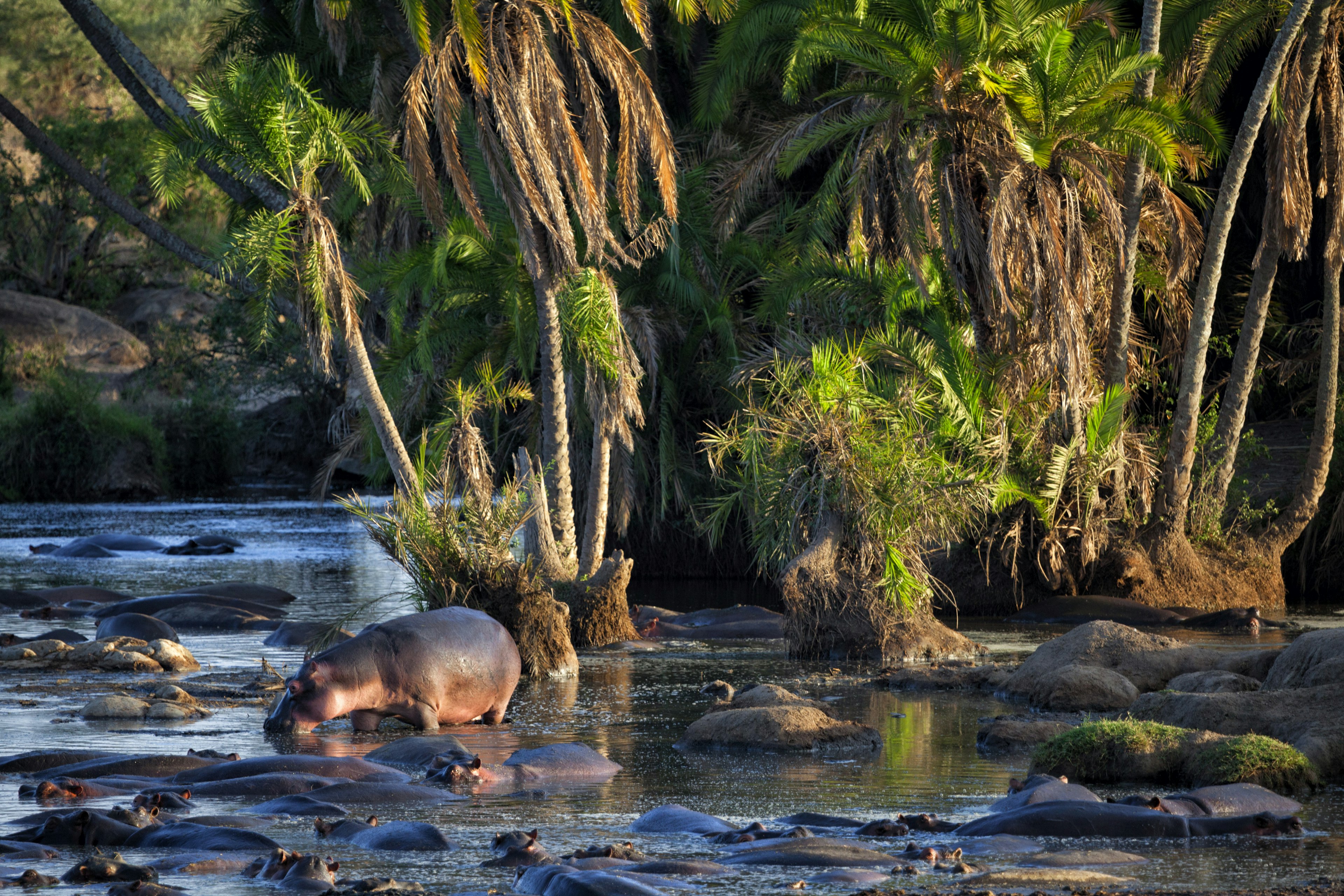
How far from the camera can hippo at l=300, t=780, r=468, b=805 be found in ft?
29.4

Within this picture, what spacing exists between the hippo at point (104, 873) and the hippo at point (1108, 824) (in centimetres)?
409

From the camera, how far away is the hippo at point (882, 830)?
823 centimetres

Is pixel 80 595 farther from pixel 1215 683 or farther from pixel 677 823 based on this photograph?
pixel 1215 683

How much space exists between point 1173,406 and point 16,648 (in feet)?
58.3

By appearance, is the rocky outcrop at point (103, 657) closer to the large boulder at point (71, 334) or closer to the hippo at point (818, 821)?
the hippo at point (818, 821)

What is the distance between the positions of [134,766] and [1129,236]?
15268 mm

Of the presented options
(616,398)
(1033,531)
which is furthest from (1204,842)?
(1033,531)

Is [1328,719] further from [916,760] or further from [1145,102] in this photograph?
[1145,102]

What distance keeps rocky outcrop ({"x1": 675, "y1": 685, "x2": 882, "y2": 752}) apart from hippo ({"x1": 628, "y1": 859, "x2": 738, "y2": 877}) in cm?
386

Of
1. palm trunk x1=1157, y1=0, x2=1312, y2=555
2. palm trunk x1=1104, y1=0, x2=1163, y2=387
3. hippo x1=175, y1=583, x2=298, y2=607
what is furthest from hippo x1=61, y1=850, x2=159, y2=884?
palm trunk x1=1157, y1=0, x2=1312, y2=555

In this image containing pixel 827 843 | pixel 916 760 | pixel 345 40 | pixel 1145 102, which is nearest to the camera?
pixel 827 843

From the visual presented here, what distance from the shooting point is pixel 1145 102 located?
19844mm

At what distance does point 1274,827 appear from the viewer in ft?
27.6

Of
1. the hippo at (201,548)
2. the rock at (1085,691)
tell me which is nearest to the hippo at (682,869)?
the rock at (1085,691)
